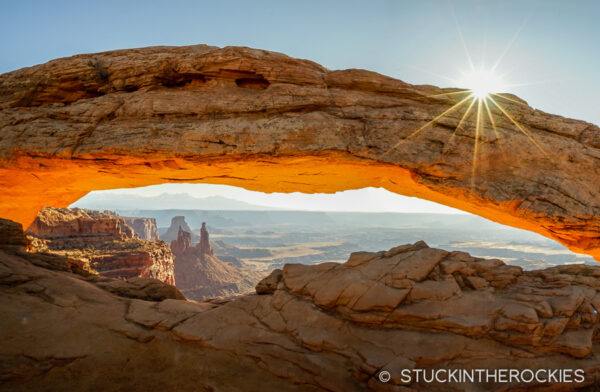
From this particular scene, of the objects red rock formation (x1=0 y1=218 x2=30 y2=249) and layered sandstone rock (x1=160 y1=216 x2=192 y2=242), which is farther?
layered sandstone rock (x1=160 y1=216 x2=192 y2=242)

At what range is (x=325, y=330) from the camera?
9250 mm

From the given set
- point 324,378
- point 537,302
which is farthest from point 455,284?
point 324,378

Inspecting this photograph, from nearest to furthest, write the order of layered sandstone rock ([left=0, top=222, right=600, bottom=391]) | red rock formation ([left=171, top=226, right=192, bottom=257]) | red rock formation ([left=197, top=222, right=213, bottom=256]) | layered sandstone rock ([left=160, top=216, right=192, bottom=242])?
layered sandstone rock ([left=0, top=222, right=600, bottom=391]) → red rock formation ([left=171, top=226, right=192, bottom=257]) → red rock formation ([left=197, top=222, right=213, bottom=256]) → layered sandstone rock ([left=160, top=216, right=192, bottom=242])

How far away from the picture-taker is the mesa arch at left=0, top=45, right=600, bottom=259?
1094cm

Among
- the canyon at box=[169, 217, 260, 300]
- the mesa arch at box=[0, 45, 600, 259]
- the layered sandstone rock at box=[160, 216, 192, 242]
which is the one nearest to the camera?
the mesa arch at box=[0, 45, 600, 259]

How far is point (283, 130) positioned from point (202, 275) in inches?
2838

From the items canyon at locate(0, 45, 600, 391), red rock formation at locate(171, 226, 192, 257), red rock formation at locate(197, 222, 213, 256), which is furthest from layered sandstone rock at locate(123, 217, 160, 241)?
canyon at locate(0, 45, 600, 391)

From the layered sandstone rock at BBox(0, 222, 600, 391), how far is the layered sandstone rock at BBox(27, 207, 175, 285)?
110 ft

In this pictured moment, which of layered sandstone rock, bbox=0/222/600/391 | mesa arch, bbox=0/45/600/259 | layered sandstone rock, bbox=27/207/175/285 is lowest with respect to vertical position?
layered sandstone rock, bbox=27/207/175/285

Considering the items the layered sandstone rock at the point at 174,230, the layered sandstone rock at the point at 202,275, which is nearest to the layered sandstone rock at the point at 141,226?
the layered sandstone rock at the point at 174,230

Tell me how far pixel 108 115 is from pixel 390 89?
11.8m

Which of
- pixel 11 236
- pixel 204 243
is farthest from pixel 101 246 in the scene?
pixel 204 243

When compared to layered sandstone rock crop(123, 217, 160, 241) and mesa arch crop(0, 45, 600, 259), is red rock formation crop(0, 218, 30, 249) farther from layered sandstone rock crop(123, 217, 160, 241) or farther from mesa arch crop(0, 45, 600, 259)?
layered sandstone rock crop(123, 217, 160, 241)

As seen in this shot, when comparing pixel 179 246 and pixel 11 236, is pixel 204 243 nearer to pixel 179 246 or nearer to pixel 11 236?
pixel 179 246
